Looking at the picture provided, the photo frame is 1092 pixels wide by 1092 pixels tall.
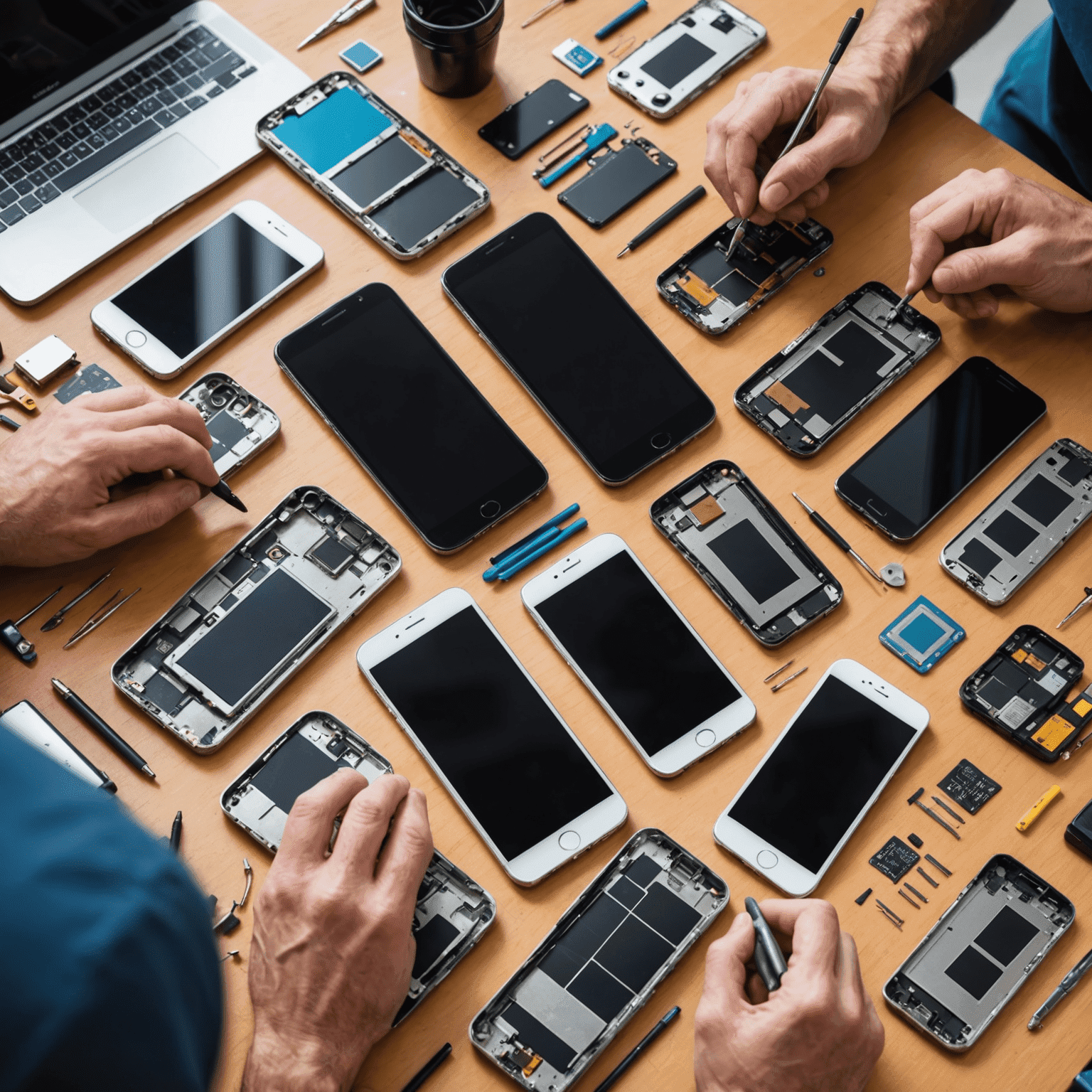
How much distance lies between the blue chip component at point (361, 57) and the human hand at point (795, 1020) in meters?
1.92

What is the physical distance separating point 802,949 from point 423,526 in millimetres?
948

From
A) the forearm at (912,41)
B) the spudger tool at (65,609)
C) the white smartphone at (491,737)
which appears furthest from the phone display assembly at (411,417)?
the forearm at (912,41)

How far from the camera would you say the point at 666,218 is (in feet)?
7.09

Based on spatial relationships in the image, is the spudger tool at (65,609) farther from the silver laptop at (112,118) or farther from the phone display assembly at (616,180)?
the phone display assembly at (616,180)

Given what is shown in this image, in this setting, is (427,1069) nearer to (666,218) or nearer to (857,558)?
(857,558)

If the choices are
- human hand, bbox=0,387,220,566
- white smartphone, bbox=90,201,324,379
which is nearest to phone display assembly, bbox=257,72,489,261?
white smartphone, bbox=90,201,324,379

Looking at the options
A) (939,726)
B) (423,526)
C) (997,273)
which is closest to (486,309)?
(423,526)

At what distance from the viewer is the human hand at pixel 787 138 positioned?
80.4 inches

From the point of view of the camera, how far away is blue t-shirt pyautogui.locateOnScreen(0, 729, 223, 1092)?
25.8 inches

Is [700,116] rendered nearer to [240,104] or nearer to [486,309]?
[486,309]

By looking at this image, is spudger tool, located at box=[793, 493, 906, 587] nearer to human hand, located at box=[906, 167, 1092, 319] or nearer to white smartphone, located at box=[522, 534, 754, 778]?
white smartphone, located at box=[522, 534, 754, 778]

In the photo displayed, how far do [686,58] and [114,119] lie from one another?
125 cm

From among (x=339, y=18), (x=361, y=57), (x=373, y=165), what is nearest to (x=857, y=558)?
(x=373, y=165)

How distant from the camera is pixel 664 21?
2.35 meters
